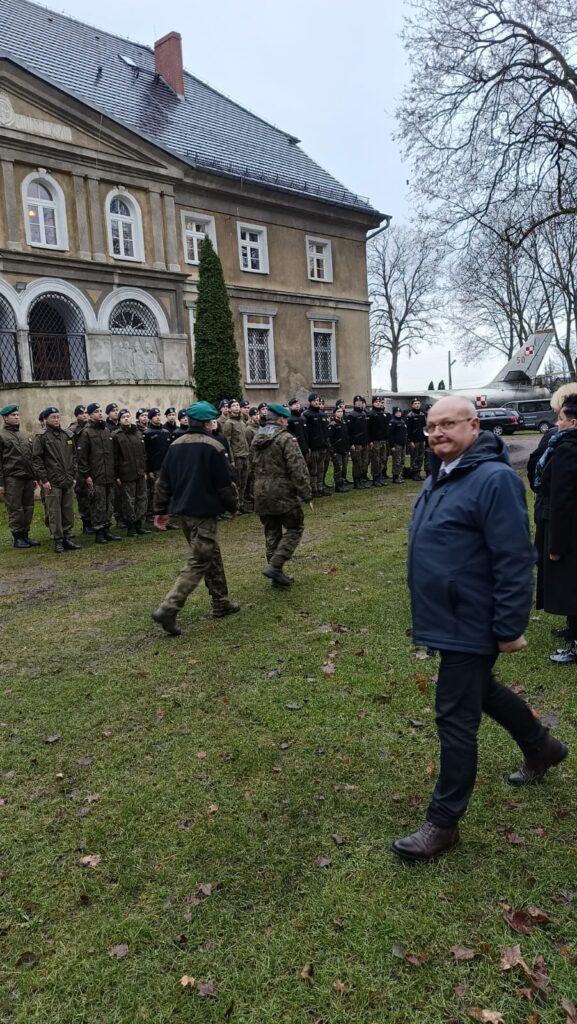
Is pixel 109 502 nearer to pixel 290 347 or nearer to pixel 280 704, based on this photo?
pixel 280 704

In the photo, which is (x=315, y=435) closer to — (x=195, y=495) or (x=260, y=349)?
(x=195, y=495)

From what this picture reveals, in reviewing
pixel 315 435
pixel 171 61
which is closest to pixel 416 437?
pixel 315 435

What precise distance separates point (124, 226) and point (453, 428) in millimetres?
23441

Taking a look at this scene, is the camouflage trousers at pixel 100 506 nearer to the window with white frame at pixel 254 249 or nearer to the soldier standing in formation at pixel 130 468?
the soldier standing in formation at pixel 130 468

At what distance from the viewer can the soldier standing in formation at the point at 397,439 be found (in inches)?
724

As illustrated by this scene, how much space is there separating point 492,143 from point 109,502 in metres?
12.7

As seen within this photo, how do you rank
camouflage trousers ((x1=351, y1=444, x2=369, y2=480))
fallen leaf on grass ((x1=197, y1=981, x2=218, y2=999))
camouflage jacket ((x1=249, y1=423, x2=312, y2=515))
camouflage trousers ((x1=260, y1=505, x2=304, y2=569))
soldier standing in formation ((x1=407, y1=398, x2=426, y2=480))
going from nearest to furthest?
fallen leaf on grass ((x1=197, y1=981, x2=218, y2=999)), camouflage jacket ((x1=249, y1=423, x2=312, y2=515)), camouflage trousers ((x1=260, y1=505, x2=304, y2=569)), camouflage trousers ((x1=351, y1=444, x2=369, y2=480)), soldier standing in formation ((x1=407, y1=398, x2=426, y2=480))

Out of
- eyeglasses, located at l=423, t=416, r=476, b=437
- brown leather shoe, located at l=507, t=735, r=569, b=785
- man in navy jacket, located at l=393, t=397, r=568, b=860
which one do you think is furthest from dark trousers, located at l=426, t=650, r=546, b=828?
eyeglasses, located at l=423, t=416, r=476, b=437

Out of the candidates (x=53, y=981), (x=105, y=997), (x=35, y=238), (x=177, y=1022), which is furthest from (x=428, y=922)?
(x=35, y=238)

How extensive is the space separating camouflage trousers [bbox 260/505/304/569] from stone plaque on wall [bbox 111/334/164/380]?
15156 mm

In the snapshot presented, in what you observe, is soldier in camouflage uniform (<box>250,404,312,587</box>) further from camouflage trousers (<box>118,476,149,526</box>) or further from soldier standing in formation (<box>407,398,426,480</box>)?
soldier standing in formation (<box>407,398,426,480</box>)

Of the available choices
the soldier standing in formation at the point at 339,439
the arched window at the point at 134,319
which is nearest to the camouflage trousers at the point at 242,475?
the soldier standing in formation at the point at 339,439

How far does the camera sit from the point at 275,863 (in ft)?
11.5

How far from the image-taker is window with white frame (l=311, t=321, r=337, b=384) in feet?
101
